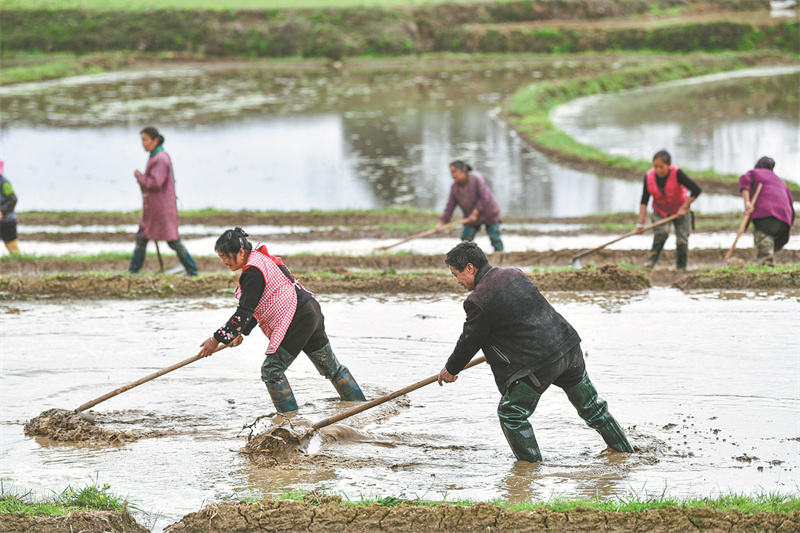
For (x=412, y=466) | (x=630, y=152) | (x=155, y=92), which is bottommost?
(x=412, y=466)

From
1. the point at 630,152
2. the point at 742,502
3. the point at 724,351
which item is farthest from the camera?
the point at 630,152

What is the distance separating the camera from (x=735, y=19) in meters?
37.8

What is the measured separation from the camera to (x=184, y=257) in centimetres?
1091

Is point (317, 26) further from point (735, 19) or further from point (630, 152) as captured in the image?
point (630, 152)

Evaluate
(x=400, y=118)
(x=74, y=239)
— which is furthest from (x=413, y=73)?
(x=74, y=239)

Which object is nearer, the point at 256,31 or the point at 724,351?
the point at 724,351

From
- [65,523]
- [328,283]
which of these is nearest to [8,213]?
[328,283]

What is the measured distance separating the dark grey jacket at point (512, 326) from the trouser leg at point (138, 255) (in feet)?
21.3

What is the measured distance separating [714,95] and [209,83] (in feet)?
59.1

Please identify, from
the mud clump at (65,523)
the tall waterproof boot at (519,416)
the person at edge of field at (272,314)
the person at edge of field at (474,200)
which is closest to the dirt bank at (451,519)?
the mud clump at (65,523)

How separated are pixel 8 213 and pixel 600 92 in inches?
890

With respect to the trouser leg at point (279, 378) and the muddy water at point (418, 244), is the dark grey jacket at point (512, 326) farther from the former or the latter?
the muddy water at point (418, 244)

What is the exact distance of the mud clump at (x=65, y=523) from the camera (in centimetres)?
480

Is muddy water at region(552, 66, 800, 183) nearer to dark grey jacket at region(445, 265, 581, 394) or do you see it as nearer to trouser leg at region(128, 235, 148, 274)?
trouser leg at region(128, 235, 148, 274)
